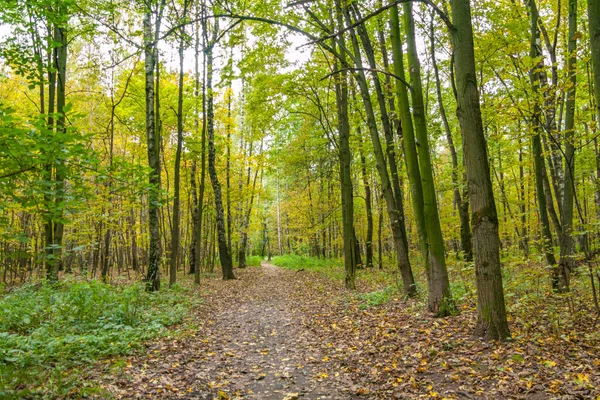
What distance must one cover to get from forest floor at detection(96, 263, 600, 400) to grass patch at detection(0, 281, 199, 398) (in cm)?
45

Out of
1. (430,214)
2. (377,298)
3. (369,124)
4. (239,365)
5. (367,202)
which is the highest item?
(369,124)

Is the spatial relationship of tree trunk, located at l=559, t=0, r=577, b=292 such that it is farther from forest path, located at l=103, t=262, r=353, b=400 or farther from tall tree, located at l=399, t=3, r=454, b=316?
forest path, located at l=103, t=262, r=353, b=400

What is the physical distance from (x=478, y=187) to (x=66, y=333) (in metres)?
7.03

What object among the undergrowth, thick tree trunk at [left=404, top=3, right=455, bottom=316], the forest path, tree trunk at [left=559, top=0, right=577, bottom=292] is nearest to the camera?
the forest path

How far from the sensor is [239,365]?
5.60m

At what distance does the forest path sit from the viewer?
449cm

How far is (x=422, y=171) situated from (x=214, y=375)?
543cm

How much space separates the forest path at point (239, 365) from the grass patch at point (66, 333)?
0.60 meters

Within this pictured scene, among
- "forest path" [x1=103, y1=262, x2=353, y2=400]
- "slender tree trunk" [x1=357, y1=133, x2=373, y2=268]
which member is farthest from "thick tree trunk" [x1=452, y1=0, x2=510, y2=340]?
"slender tree trunk" [x1=357, y1=133, x2=373, y2=268]

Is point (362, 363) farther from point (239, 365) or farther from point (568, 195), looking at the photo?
point (568, 195)

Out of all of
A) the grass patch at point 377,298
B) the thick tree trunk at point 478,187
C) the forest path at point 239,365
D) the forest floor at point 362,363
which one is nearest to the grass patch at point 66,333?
the forest floor at point 362,363

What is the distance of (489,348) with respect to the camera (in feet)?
15.8

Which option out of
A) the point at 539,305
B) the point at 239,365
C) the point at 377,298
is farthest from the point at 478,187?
the point at 377,298

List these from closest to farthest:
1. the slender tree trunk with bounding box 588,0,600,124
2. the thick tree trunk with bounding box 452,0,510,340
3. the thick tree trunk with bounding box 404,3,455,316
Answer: the slender tree trunk with bounding box 588,0,600,124
the thick tree trunk with bounding box 452,0,510,340
the thick tree trunk with bounding box 404,3,455,316
